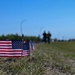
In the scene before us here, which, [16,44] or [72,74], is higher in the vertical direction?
[16,44]

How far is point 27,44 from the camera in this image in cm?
2459

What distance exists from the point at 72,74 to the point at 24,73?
2.84 metres

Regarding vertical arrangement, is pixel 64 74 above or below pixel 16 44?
below

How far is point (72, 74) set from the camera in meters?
16.0

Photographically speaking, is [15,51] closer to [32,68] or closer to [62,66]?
[62,66]

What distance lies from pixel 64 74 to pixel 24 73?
8.57ft

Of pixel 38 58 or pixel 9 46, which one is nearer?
pixel 38 58

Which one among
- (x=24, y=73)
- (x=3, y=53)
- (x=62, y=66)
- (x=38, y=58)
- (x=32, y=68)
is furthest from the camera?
(x=3, y=53)

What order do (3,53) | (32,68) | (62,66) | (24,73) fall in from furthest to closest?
(3,53)
(62,66)
(32,68)
(24,73)

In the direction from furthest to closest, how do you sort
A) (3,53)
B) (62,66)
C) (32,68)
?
(3,53)
(62,66)
(32,68)

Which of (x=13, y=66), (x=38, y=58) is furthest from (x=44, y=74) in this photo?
(x=38, y=58)

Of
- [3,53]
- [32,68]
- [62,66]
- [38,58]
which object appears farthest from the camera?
[3,53]

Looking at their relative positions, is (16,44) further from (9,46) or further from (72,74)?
(72,74)

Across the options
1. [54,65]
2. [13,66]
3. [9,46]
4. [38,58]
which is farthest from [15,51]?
[13,66]
